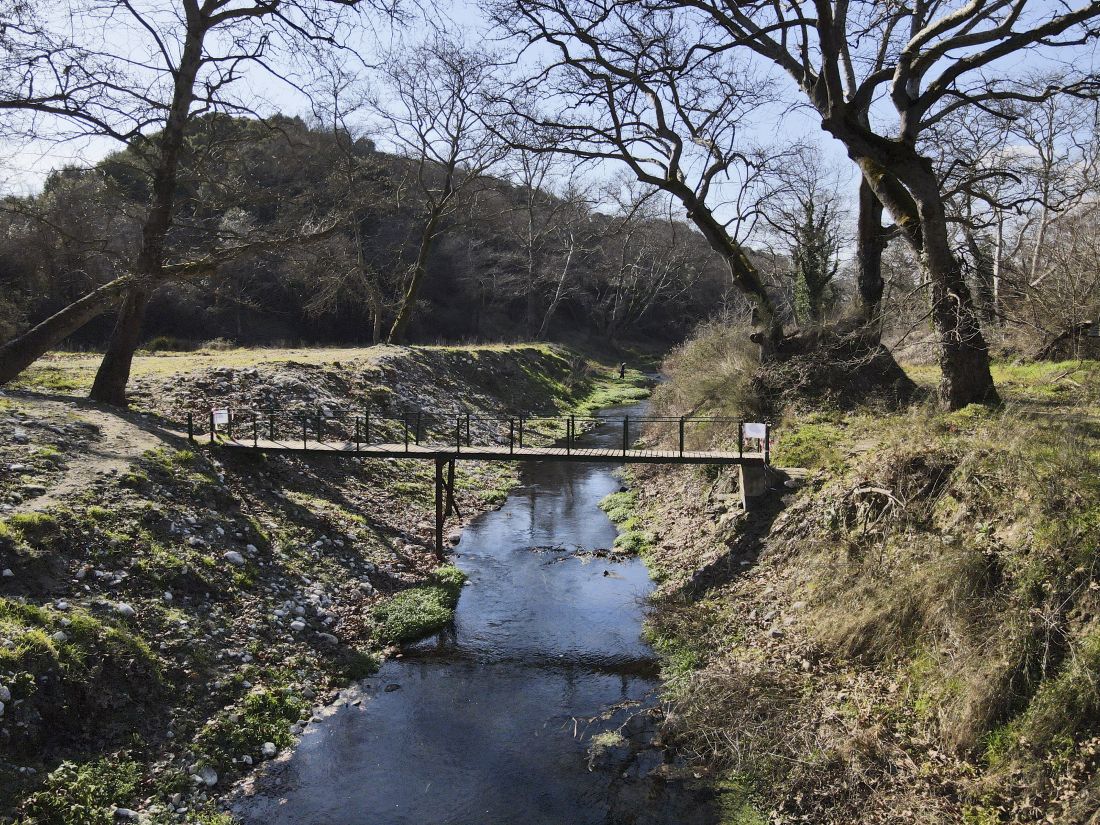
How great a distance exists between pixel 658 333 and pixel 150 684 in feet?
206

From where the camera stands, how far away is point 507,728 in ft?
29.3

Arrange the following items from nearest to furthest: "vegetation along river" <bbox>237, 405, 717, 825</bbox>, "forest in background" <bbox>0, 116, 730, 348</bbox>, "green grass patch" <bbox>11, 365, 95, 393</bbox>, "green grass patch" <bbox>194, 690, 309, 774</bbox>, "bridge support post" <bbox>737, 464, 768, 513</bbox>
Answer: "vegetation along river" <bbox>237, 405, 717, 825</bbox>
"green grass patch" <bbox>194, 690, 309, 774</bbox>
"bridge support post" <bbox>737, 464, 768, 513</bbox>
"green grass patch" <bbox>11, 365, 95, 393</bbox>
"forest in background" <bbox>0, 116, 730, 348</bbox>

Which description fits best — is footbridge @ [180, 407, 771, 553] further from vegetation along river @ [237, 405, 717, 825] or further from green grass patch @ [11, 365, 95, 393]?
green grass patch @ [11, 365, 95, 393]

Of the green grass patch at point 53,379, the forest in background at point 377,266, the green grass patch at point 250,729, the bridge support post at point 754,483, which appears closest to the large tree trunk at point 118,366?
the green grass patch at point 53,379

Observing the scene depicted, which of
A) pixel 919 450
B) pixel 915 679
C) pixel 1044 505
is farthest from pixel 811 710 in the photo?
pixel 919 450

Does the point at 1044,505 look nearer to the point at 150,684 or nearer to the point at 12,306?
the point at 150,684

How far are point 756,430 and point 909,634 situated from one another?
5247mm

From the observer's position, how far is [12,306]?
23.9 meters

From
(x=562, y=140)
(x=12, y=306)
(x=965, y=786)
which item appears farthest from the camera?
(x=12, y=306)

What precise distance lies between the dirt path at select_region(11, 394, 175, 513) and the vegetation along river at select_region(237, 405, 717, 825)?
5102mm

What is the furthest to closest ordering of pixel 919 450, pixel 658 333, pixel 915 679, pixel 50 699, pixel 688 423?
pixel 658 333
pixel 688 423
pixel 919 450
pixel 915 679
pixel 50 699

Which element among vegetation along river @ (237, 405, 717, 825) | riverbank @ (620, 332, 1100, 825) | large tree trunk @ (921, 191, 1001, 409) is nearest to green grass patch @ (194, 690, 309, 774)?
vegetation along river @ (237, 405, 717, 825)

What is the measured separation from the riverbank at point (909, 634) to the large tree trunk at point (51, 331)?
39.8ft

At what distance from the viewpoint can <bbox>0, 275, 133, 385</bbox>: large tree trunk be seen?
1430 cm
